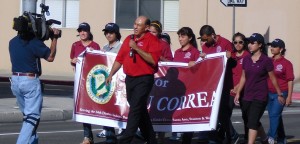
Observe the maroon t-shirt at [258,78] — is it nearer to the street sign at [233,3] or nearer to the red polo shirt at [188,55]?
the red polo shirt at [188,55]

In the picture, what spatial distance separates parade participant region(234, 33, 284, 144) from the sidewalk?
641cm

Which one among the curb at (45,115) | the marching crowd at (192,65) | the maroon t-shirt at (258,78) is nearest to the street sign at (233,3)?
the curb at (45,115)

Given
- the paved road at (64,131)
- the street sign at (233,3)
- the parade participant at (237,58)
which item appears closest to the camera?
the parade participant at (237,58)

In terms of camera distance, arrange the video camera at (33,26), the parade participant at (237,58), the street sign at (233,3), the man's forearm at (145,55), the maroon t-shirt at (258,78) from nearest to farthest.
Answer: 1. the video camera at (33,26)
2. the man's forearm at (145,55)
3. the maroon t-shirt at (258,78)
4. the parade participant at (237,58)
5. the street sign at (233,3)

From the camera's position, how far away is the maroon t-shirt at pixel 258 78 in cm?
1260

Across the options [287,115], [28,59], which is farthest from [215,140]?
[287,115]

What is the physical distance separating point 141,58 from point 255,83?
1714 mm

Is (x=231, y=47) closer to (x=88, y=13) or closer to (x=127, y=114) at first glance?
(x=127, y=114)

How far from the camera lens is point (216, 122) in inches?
509

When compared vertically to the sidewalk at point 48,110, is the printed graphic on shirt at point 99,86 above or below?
above

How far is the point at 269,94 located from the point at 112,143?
101 inches

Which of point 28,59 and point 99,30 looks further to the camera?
point 99,30

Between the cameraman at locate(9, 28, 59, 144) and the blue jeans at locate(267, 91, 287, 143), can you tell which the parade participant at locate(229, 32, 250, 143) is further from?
the cameraman at locate(9, 28, 59, 144)

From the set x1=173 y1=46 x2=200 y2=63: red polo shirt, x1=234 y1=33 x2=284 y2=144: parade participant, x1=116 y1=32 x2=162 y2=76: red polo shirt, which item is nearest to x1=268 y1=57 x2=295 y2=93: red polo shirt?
x1=234 y1=33 x2=284 y2=144: parade participant
